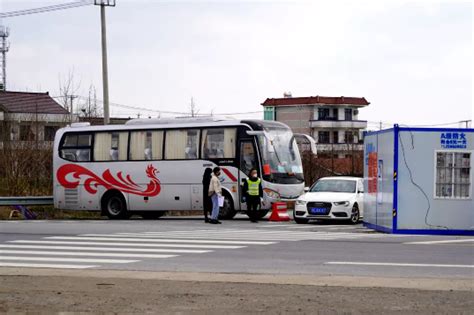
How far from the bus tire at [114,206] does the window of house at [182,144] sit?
2.42 m

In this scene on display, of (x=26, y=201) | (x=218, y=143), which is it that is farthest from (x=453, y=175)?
(x=26, y=201)

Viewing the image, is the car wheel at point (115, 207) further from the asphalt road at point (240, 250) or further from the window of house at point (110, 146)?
the asphalt road at point (240, 250)

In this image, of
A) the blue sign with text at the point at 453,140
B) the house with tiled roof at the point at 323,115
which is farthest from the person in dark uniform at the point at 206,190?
the house with tiled roof at the point at 323,115

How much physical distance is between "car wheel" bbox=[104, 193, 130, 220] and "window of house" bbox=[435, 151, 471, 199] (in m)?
13.0

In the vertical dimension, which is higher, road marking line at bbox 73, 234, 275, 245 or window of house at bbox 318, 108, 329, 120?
window of house at bbox 318, 108, 329, 120

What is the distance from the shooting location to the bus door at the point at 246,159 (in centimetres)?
2992

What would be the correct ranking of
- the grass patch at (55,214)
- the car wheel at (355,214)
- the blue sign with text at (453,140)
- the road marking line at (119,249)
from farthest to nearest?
1. the grass patch at (55,214)
2. the car wheel at (355,214)
3. the blue sign with text at (453,140)
4. the road marking line at (119,249)

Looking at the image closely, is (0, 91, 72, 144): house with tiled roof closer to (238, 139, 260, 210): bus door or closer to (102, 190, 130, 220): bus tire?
(102, 190, 130, 220): bus tire

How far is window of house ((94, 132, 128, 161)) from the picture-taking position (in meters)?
31.9

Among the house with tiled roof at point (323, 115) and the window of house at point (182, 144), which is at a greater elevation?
the house with tiled roof at point (323, 115)

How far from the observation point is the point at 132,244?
64.6ft

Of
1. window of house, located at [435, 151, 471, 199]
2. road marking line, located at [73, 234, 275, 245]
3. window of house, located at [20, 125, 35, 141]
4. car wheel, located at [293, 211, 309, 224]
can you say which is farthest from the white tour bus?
window of house, located at [20, 125, 35, 141]

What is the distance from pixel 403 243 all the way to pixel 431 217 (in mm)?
3329

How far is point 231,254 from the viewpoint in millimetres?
17391
